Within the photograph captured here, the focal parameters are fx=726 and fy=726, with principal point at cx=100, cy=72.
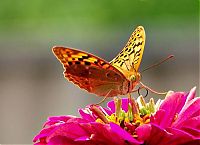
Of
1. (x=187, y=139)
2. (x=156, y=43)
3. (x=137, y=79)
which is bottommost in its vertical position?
(x=187, y=139)

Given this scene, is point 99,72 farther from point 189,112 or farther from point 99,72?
point 189,112

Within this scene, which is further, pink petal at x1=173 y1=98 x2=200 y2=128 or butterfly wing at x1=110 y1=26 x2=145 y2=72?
butterfly wing at x1=110 y1=26 x2=145 y2=72

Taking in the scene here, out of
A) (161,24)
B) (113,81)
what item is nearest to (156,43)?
(161,24)

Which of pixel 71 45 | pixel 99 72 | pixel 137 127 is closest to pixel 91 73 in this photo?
pixel 99 72

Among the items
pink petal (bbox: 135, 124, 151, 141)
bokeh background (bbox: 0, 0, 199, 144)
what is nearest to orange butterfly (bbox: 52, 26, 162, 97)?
pink petal (bbox: 135, 124, 151, 141)

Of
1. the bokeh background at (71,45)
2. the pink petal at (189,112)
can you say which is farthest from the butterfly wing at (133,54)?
the bokeh background at (71,45)

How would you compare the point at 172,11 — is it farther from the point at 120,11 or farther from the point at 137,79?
the point at 137,79

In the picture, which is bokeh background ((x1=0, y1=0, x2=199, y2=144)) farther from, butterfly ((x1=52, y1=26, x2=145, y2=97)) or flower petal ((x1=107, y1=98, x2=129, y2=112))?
butterfly ((x1=52, y1=26, x2=145, y2=97))
